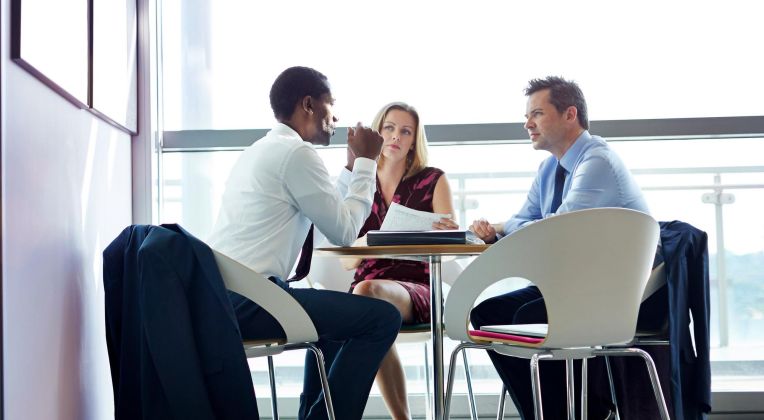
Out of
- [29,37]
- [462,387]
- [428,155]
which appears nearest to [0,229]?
[29,37]

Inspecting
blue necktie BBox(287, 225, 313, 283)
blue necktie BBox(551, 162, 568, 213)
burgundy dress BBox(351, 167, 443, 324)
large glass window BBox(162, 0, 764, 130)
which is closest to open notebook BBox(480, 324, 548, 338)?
blue necktie BBox(287, 225, 313, 283)

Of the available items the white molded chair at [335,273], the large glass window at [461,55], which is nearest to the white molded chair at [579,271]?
the white molded chair at [335,273]

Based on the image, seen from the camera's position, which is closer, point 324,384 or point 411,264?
point 324,384

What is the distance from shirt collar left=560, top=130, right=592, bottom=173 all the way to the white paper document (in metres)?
0.59

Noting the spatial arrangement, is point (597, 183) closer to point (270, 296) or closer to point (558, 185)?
point (558, 185)

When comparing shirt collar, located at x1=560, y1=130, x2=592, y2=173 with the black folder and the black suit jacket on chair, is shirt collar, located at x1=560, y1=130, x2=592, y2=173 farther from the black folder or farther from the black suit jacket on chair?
the black suit jacket on chair

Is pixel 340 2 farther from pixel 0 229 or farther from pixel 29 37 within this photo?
pixel 0 229

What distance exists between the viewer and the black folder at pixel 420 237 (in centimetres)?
231

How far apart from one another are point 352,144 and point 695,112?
176 centimetres

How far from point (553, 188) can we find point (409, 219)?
66 centimetres

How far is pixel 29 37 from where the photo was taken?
6.75ft

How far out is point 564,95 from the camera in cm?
A: 325

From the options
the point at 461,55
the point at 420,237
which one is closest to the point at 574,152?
the point at 461,55

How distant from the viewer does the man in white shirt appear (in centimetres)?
228
